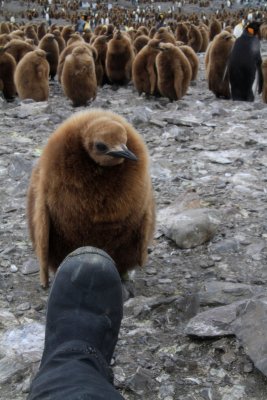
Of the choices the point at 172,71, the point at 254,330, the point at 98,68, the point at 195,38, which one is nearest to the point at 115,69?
the point at 98,68

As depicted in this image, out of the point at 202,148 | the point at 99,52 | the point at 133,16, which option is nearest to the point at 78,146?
the point at 202,148

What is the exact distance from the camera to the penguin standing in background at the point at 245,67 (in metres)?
6.71

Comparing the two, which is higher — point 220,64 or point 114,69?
point 220,64

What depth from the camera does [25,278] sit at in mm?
2352

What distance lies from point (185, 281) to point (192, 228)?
0.34 meters

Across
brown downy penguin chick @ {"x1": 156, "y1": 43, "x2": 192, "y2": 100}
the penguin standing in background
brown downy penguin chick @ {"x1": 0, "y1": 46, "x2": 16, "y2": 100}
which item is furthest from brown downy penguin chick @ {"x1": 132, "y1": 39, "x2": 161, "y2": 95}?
brown downy penguin chick @ {"x1": 0, "y1": 46, "x2": 16, "y2": 100}

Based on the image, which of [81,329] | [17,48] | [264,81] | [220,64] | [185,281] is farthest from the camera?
[17,48]

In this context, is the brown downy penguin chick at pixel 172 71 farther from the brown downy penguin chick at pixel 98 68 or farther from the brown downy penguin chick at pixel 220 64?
the brown downy penguin chick at pixel 98 68

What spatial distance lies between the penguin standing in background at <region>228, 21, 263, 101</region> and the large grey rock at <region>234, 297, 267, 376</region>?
17.6 ft

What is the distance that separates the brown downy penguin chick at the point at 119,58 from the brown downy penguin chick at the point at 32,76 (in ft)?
5.50

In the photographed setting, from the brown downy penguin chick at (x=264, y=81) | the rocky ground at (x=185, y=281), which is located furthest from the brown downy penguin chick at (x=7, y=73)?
the brown downy penguin chick at (x=264, y=81)

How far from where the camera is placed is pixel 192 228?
254 centimetres

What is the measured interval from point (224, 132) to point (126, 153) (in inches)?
109

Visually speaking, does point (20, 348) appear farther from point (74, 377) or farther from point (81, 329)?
point (74, 377)
